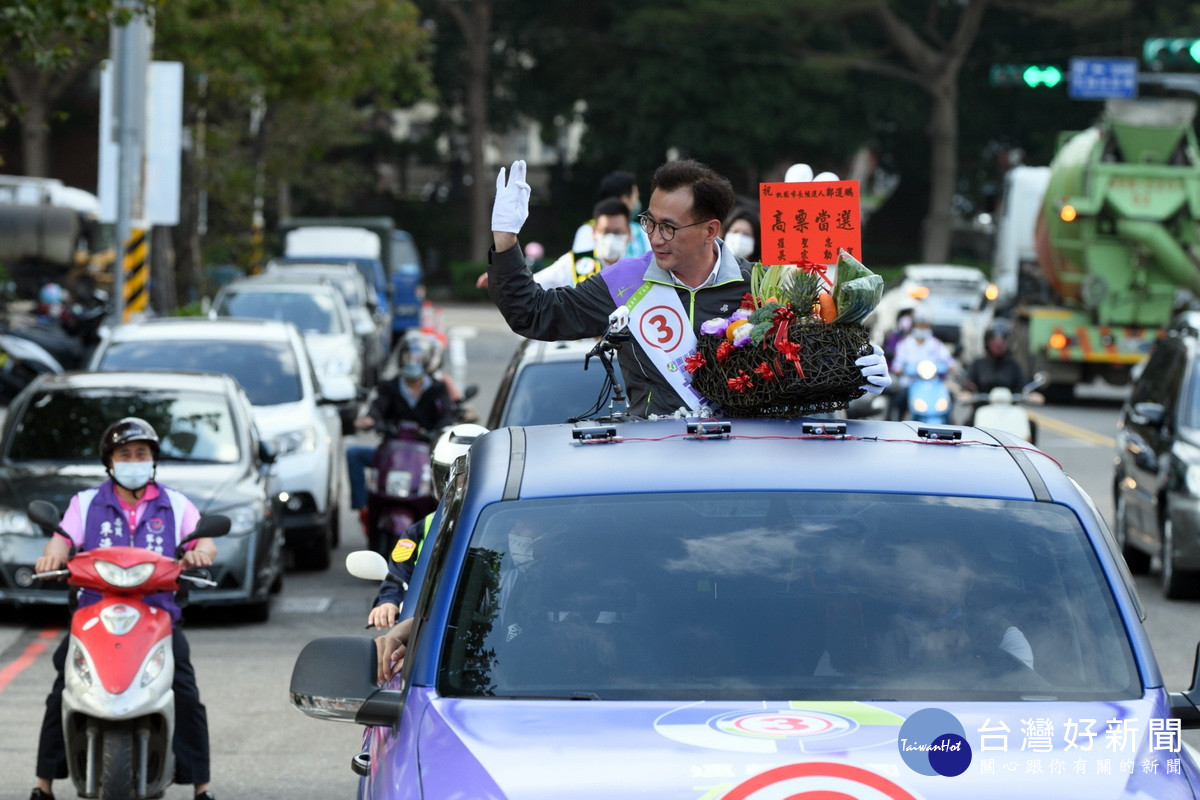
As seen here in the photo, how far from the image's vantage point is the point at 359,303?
30.7 metres

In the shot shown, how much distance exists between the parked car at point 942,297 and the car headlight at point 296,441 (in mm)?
22220

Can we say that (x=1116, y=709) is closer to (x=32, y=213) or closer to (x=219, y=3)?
(x=219, y=3)

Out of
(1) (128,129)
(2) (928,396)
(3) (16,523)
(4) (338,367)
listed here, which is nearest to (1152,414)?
(2) (928,396)

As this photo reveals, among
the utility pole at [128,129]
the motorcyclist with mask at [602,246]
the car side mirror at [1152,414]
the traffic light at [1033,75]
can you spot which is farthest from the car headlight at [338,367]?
the traffic light at [1033,75]

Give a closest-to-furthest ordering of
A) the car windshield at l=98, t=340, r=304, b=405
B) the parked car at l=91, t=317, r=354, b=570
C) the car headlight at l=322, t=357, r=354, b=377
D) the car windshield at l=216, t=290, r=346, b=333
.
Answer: the parked car at l=91, t=317, r=354, b=570 → the car windshield at l=98, t=340, r=304, b=405 → the car headlight at l=322, t=357, r=354, b=377 → the car windshield at l=216, t=290, r=346, b=333

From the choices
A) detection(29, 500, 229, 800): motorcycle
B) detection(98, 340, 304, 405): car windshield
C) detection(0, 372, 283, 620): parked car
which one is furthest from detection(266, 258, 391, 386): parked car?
detection(29, 500, 229, 800): motorcycle

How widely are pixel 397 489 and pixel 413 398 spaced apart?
0.83 metres

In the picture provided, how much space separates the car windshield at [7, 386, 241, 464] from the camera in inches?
470

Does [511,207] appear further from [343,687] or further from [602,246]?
[602,246]

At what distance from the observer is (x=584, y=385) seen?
33.2ft

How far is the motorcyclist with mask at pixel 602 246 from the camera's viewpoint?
10141 millimetres

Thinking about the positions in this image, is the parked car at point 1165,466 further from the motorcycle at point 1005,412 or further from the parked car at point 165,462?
the parked car at point 165,462

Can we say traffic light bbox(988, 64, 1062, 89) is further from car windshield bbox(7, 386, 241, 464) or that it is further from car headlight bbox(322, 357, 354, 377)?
car windshield bbox(7, 386, 241, 464)

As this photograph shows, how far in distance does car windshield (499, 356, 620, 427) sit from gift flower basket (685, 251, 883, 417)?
4.57 metres
